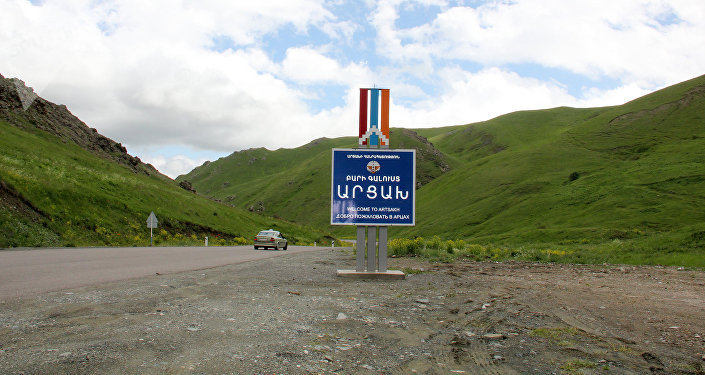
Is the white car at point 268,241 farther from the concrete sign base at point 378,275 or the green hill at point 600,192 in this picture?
the concrete sign base at point 378,275

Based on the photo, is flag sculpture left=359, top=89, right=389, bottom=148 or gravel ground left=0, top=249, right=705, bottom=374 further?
flag sculpture left=359, top=89, right=389, bottom=148

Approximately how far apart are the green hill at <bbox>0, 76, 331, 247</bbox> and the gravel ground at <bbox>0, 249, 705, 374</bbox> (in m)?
24.2

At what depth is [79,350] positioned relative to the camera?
16.9 feet

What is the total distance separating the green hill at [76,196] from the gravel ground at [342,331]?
24.2 m

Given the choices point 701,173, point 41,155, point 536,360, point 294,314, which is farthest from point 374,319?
point 701,173

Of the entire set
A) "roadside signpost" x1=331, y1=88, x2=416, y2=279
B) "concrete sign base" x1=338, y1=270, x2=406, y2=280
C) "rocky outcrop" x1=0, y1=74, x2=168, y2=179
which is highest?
"rocky outcrop" x1=0, y1=74, x2=168, y2=179

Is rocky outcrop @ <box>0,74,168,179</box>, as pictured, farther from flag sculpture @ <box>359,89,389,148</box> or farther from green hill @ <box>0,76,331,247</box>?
flag sculpture @ <box>359,89,389,148</box>

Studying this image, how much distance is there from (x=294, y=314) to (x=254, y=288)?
11.7ft

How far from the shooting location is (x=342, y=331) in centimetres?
671

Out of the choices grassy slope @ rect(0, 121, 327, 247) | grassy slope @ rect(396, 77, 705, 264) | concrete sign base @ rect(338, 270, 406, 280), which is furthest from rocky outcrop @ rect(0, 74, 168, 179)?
concrete sign base @ rect(338, 270, 406, 280)

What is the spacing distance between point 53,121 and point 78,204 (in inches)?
1866

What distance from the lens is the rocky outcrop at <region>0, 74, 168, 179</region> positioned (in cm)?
7100

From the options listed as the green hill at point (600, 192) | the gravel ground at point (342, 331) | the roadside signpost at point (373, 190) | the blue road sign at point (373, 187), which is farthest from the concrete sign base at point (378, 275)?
the green hill at point (600, 192)

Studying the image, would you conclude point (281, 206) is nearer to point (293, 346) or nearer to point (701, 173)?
point (701, 173)
